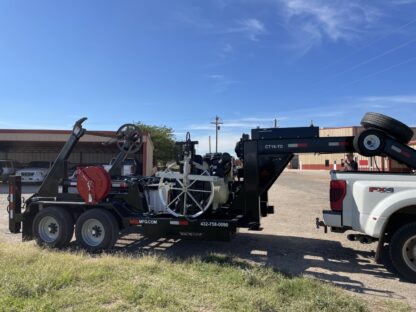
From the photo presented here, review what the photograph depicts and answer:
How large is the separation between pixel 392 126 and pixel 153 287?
459 centimetres

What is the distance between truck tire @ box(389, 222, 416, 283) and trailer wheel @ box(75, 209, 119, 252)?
15.9 feet

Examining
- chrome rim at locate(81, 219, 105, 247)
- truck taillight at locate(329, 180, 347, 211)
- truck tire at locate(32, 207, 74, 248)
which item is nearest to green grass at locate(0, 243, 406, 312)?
→ chrome rim at locate(81, 219, 105, 247)

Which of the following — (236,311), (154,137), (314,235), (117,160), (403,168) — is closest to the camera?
(236,311)

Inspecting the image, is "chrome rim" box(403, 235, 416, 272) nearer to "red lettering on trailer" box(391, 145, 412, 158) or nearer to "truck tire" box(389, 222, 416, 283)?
"truck tire" box(389, 222, 416, 283)

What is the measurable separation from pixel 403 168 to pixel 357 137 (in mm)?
1242

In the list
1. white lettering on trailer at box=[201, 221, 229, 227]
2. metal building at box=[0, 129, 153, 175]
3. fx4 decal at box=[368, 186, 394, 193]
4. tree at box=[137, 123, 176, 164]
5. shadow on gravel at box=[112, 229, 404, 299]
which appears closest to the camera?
fx4 decal at box=[368, 186, 394, 193]

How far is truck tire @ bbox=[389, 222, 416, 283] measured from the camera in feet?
21.1

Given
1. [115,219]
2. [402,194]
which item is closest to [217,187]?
[115,219]

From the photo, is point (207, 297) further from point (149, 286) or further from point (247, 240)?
point (247, 240)

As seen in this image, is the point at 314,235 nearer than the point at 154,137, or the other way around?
the point at 314,235

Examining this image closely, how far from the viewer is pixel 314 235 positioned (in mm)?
10352

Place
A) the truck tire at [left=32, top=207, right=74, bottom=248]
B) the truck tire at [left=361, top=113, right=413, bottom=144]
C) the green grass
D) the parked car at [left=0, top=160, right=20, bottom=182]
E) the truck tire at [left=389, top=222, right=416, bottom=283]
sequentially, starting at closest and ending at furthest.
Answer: the green grass, the truck tire at [left=389, top=222, right=416, bottom=283], the truck tire at [left=361, top=113, right=413, bottom=144], the truck tire at [left=32, top=207, right=74, bottom=248], the parked car at [left=0, top=160, right=20, bottom=182]

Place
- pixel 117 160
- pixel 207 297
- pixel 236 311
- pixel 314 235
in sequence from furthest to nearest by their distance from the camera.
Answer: pixel 314 235, pixel 117 160, pixel 207 297, pixel 236 311

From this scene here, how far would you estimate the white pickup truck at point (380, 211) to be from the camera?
6465mm
